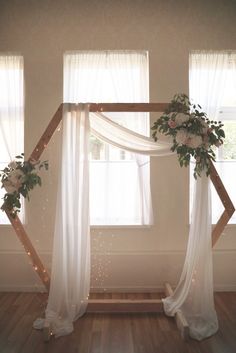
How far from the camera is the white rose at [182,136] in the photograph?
254cm

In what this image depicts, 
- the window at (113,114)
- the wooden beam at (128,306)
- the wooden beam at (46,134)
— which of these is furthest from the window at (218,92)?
the wooden beam at (46,134)

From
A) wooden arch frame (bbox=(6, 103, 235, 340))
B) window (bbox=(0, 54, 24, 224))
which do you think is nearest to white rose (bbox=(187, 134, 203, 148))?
wooden arch frame (bbox=(6, 103, 235, 340))

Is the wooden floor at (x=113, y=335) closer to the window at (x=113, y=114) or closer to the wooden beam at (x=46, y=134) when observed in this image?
the window at (x=113, y=114)

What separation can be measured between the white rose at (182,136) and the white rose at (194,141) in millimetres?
34

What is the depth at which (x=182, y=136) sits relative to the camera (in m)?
2.54

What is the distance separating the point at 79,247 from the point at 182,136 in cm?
133

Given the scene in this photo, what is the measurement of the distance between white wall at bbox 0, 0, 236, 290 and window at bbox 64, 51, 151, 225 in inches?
4.3

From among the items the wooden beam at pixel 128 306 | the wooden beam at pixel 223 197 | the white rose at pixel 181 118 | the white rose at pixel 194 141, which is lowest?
the wooden beam at pixel 128 306

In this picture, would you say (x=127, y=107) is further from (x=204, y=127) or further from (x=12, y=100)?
(x=12, y=100)

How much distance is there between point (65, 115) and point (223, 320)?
94.1 inches

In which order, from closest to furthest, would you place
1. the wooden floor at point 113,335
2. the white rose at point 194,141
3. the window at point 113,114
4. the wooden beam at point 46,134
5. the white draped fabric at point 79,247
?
the wooden floor at point 113,335
the white rose at point 194,141
the white draped fabric at point 79,247
the wooden beam at point 46,134
the window at point 113,114

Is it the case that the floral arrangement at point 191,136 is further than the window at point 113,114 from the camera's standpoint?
No

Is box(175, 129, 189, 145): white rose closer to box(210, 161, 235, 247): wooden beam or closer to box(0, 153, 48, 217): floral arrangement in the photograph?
box(210, 161, 235, 247): wooden beam

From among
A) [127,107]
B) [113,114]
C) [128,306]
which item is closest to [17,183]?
[127,107]
